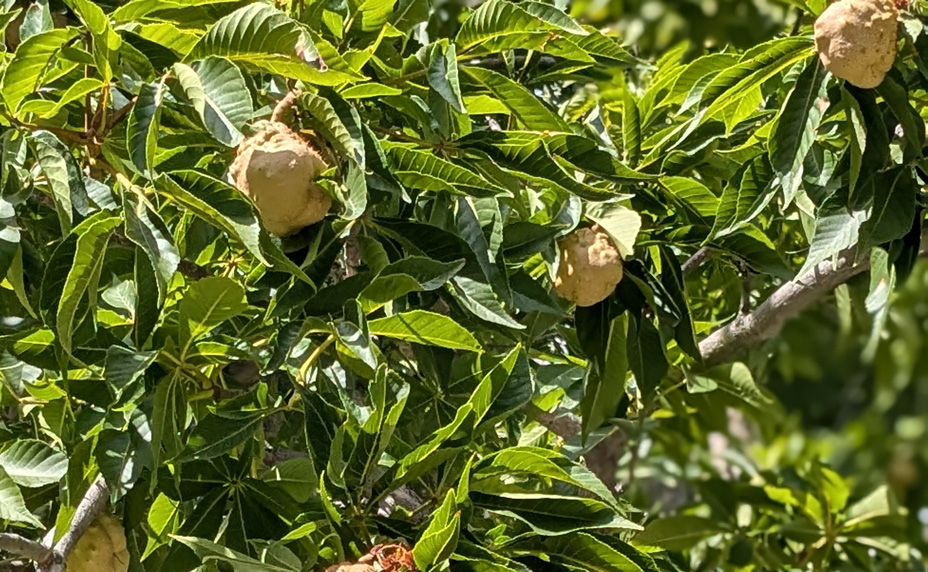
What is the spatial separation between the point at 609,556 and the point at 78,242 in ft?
1.93

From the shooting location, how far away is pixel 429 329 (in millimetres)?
1119

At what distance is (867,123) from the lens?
122 centimetres

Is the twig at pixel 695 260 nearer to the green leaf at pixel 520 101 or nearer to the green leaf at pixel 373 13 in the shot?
the green leaf at pixel 520 101

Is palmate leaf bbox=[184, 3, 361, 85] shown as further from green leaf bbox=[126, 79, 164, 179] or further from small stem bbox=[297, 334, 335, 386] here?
small stem bbox=[297, 334, 335, 386]

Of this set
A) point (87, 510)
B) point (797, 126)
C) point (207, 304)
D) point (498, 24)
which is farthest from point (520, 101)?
point (87, 510)

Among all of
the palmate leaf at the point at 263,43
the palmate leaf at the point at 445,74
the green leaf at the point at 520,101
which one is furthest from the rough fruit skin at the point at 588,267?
the palmate leaf at the point at 263,43

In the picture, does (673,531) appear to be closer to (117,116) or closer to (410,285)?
(410,285)

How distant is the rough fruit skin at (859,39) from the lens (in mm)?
1125

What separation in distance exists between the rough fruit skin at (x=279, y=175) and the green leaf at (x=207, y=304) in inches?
3.0

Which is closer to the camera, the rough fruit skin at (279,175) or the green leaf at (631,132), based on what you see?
the rough fruit skin at (279,175)

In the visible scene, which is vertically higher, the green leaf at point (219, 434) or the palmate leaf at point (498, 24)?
the palmate leaf at point (498, 24)

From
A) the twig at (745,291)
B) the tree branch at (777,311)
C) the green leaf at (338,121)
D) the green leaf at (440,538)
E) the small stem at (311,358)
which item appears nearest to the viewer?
A: the green leaf at (440,538)

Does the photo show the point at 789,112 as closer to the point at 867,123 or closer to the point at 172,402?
the point at 867,123

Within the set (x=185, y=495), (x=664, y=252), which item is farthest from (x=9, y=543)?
(x=664, y=252)
